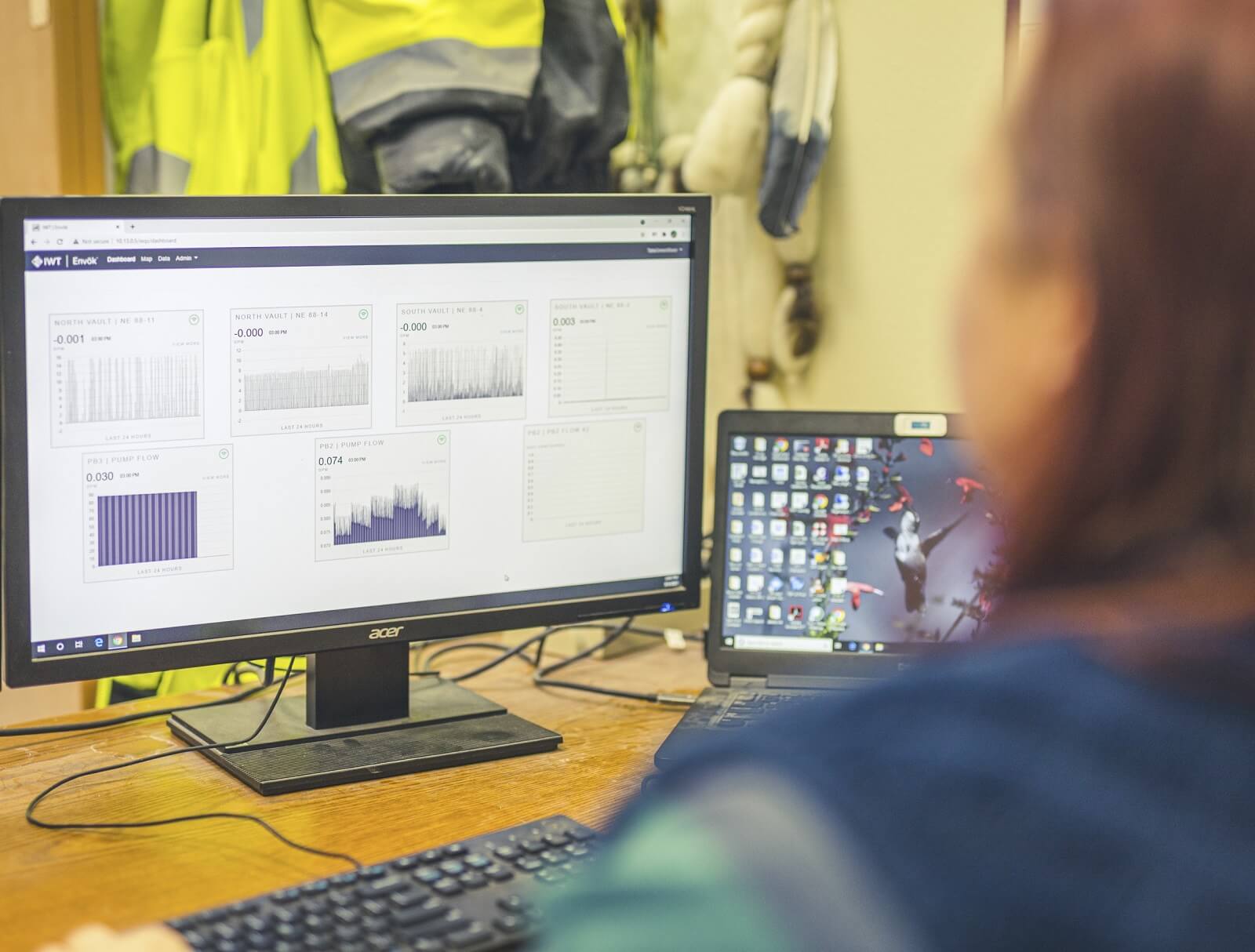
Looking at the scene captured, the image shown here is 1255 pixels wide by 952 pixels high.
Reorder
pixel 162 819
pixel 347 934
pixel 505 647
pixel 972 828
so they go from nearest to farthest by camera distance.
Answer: pixel 972 828, pixel 347 934, pixel 162 819, pixel 505 647

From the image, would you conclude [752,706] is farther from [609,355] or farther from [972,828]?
[972,828]

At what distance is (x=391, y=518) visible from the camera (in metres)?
1.14

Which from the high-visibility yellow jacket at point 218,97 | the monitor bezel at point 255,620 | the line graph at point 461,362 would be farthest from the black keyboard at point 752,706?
the high-visibility yellow jacket at point 218,97

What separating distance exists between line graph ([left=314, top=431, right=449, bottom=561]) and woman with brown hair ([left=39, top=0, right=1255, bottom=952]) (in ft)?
2.13

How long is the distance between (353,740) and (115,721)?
23 cm

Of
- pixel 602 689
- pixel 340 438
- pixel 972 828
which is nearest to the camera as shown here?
pixel 972 828

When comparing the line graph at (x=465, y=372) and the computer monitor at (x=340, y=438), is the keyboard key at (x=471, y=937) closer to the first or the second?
the computer monitor at (x=340, y=438)

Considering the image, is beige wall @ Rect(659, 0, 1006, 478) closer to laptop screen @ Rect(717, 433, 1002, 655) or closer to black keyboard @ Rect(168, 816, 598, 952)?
laptop screen @ Rect(717, 433, 1002, 655)

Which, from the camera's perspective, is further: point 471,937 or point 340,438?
point 340,438

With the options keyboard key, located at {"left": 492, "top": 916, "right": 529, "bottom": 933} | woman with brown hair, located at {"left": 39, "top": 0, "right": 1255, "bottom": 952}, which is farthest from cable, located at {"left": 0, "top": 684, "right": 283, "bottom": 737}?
woman with brown hair, located at {"left": 39, "top": 0, "right": 1255, "bottom": 952}

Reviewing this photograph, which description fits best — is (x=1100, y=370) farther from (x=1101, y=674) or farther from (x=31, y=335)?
(x=31, y=335)

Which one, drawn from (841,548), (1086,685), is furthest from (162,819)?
(1086,685)

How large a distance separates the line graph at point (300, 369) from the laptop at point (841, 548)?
0.35 meters

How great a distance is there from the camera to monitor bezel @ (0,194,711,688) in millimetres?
986
